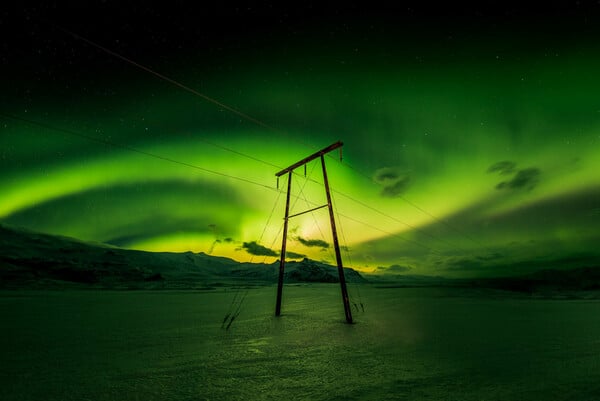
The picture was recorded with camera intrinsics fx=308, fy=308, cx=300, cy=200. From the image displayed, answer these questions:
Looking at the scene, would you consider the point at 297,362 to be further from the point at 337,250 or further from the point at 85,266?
the point at 85,266

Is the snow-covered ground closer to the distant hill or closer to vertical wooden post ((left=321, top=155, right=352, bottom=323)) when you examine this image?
vertical wooden post ((left=321, top=155, right=352, bottom=323))

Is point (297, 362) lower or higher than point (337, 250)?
lower

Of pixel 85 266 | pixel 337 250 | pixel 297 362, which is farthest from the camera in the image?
pixel 85 266

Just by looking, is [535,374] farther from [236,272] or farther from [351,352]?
[236,272]

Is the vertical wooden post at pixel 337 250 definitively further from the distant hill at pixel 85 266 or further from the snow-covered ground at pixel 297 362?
the distant hill at pixel 85 266

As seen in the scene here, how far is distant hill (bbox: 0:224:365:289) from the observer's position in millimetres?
81438

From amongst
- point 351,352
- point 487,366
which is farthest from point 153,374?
point 487,366

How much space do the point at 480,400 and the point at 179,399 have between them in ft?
23.2

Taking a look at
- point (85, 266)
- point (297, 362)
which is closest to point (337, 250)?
point (297, 362)

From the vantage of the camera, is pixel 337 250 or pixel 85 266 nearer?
pixel 337 250

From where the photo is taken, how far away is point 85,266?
356 feet

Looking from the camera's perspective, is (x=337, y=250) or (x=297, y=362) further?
(x=337, y=250)

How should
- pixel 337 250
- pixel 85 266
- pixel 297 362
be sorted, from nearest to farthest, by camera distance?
pixel 297 362 → pixel 337 250 → pixel 85 266

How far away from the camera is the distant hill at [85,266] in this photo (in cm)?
8144
